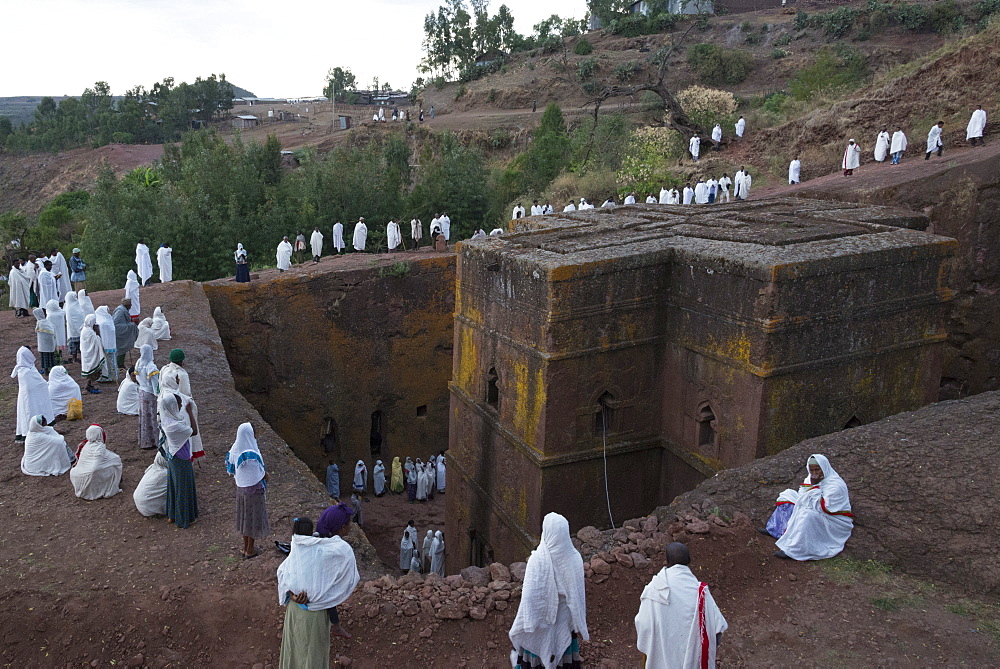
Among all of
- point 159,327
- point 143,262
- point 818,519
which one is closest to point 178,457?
point 818,519

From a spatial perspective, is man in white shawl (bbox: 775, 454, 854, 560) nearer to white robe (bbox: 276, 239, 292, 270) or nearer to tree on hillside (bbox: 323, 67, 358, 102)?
white robe (bbox: 276, 239, 292, 270)

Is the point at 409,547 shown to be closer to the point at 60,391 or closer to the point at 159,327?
the point at 159,327

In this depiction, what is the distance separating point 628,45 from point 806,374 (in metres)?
49.4

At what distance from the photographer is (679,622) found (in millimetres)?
4582

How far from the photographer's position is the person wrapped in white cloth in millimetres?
6523

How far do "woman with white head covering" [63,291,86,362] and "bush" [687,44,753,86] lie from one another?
41252 mm

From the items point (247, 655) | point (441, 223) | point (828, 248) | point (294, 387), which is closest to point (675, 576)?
point (247, 655)

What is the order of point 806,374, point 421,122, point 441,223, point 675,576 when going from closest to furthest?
1. point 675,576
2. point 806,374
3. point 441,223
4. point 421,122

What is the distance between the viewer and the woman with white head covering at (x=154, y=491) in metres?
7.51

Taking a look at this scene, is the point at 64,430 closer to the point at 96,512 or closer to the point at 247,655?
the point at 96,512

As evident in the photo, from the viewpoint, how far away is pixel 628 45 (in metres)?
53.8

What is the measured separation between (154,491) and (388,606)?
117 inches

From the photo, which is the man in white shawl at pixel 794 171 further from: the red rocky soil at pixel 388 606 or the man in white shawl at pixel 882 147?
the red rocky soil at pixel 388 606

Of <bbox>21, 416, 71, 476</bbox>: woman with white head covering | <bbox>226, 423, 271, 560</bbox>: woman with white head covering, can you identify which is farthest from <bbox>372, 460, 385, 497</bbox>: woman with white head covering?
<bbox>226, 423, 271, 560</bbox>: woman with white head covering
